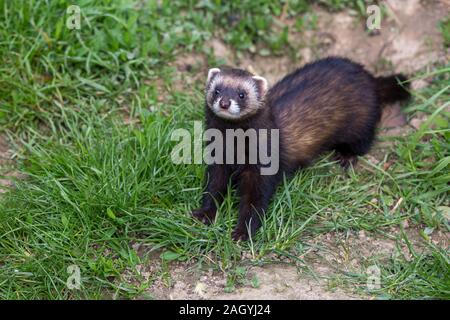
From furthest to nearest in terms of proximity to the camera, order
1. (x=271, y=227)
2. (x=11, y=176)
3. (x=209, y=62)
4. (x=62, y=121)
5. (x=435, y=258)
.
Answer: (x=209, y=62), (x=62, y=121), (x=11, y=176), (x=271, y=227), (x=435, y=258)

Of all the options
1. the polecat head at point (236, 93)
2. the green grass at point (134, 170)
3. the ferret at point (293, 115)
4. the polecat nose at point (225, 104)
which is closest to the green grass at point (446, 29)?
the green grass at point (134, 170)

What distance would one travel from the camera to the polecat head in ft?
12.7

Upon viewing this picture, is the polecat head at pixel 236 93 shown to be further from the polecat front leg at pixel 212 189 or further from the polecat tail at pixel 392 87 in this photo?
the polecat tail at pixel 392 87

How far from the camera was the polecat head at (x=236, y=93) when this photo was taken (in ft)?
12.7

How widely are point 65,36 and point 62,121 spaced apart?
0.64m

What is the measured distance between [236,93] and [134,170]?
2.74ft

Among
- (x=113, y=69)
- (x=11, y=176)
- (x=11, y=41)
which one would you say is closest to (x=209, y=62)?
(x=113, y=69)

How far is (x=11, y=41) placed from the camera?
4902 mm

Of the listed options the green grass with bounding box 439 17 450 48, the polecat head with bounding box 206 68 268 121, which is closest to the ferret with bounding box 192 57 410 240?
the polecat head with bounding box 206 68 268 121

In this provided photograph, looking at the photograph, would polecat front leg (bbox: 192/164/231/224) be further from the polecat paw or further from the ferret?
the polecat paw

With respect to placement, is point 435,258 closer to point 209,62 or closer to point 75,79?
point 209,62

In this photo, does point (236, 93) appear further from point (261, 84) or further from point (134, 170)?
point (134, 170)

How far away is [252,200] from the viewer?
4.12 metres

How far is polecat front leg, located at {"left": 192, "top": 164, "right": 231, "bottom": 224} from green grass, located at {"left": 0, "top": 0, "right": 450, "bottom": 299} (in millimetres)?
70
